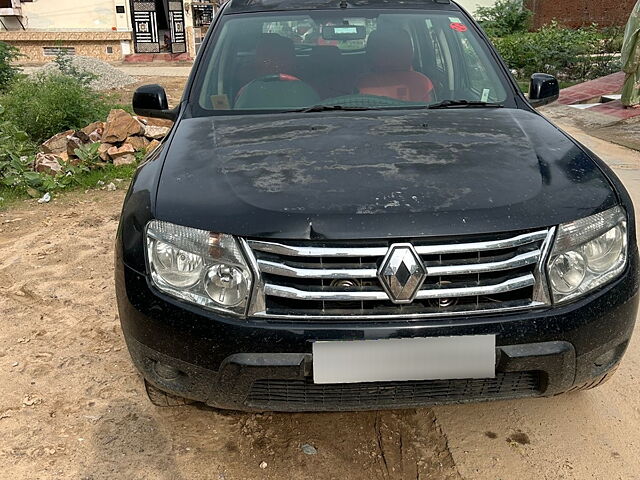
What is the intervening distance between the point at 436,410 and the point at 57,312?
2.07 metres

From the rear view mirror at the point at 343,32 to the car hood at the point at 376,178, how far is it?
0.69m

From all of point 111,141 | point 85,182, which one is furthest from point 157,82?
point 85,182

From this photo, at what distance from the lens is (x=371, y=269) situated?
1.79 metres

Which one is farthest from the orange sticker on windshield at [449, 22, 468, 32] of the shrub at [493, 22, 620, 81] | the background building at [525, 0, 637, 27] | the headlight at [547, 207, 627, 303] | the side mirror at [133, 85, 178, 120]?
the background building at [525, 0, 637, 27]

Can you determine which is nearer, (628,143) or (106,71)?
(628,143)

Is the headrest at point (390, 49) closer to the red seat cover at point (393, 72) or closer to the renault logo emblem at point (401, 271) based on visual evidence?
the red seat cover at point (393, 72)

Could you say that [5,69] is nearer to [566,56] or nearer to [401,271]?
[566,56]

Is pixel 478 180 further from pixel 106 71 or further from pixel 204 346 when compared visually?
pixel 106 71

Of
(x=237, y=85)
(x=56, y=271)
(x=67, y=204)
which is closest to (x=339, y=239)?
(x=237, y=85)

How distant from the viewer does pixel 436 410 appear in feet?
8.25

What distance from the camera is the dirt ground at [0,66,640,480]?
2186mm

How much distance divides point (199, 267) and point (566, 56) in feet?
44.3

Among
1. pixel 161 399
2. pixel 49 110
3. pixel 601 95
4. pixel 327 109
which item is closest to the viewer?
pixel 161 399

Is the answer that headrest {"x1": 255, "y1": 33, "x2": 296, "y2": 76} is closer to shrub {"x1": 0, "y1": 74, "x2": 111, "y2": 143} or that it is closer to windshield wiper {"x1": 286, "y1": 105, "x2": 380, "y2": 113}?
windshield wiper {"x1": 286, "y1": 105, "x2": 380, "y2": 113}
